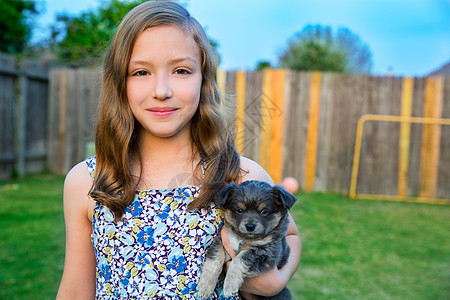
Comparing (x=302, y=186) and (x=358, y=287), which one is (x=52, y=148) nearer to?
(x=302, y=186)

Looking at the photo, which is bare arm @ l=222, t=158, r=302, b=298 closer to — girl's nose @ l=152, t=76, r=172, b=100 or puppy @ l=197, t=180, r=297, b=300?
puppy @ l=197, t=180, r=297, b=300

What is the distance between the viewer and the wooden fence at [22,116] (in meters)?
10.2

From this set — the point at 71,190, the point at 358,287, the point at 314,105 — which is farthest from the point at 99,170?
the point at 314,105

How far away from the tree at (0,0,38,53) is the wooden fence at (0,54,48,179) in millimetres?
4554

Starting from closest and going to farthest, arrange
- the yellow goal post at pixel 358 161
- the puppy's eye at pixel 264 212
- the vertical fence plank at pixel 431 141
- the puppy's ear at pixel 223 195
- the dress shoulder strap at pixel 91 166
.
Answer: the puppy's ear at pixel 223 195
the dress shoulder strap at pixel 91 166
the puppy's eye at pixel 264 212
the vertical fence plank at pixel 431 141
the yellow goal post at pixel 358 161

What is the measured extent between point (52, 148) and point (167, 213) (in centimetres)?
1040

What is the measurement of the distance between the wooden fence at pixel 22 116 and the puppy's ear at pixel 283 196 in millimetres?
9301

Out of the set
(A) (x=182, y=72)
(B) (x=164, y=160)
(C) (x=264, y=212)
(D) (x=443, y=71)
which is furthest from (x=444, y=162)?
(D) (x=443, y=71)

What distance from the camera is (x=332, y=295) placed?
5004 millimetres

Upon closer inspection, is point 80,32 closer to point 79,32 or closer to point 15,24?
point 79,32

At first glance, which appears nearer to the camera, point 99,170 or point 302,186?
point 99,170

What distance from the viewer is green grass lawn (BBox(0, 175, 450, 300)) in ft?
16.8

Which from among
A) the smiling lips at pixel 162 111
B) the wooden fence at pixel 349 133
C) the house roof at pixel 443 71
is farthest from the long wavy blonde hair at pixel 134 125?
the house roof at pixel 443 71

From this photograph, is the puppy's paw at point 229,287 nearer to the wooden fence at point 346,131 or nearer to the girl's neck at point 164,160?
the girl's neck at point 164,160
